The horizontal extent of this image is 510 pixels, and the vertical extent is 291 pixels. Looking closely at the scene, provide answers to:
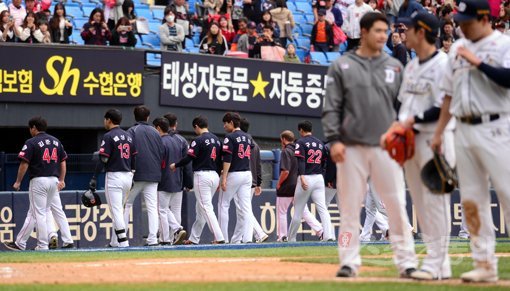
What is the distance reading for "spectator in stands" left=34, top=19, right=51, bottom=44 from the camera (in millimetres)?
22594

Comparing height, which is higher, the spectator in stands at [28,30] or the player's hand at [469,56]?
the spectator in stands at [28,30]

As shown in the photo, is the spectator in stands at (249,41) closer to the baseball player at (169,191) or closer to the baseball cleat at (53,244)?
the baseball player at (169,191)

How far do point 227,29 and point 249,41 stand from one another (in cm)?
56

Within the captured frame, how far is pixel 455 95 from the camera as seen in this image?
9531 millimetres

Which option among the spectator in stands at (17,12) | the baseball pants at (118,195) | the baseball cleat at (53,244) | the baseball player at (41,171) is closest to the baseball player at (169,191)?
the baseball pants at (118,195)

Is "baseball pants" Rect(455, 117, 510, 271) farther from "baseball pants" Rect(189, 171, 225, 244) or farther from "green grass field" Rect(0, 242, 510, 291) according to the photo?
"baseball pants" Rect(189, 171, 225, 244)

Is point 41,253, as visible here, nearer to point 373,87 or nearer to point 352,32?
point 373,87

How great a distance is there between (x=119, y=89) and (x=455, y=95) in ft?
47.2

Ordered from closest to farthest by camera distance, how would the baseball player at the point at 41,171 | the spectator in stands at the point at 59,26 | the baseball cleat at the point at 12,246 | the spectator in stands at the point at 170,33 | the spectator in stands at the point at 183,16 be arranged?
the baseball player at the point at 41,171 → the baseball cleat at the point at 12,246 → the spectator in stands at the point at 59,26 → the spectator in stands at the point at 170,33 → the spectator in stands at the point at 183,16

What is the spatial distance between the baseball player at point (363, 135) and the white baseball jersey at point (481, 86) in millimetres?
687

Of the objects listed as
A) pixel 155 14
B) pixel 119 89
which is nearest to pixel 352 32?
pixel 155 14

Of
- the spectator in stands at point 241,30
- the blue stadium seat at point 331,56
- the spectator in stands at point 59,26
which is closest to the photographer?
the spectator in stands at point 59,26

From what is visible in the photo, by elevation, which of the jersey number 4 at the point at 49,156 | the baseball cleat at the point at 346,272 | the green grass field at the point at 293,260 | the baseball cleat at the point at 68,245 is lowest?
the baseball cleat at the point at 68,245

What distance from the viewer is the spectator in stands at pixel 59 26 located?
23.0 metres
